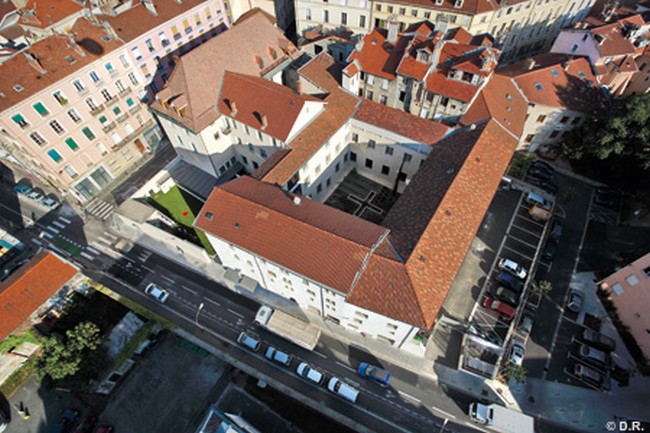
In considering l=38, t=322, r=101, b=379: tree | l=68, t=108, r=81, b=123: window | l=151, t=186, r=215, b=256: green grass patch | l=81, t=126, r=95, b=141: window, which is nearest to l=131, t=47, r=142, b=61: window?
l=68, t=108, r=81, b=123: window

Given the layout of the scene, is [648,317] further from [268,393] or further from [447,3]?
[447,3]

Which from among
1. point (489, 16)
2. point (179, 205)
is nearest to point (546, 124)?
point (489, 16)

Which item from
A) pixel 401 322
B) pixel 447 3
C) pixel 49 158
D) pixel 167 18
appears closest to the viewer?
pixel 401 322

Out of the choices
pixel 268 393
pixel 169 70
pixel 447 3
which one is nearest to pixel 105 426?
pixel 268 393

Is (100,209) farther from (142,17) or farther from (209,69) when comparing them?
(142,17)

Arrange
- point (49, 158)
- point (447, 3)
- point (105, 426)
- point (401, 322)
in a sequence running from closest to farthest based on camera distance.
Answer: point (401, 322) < point (105, 426) < point (49, 158) < point (447, 3)

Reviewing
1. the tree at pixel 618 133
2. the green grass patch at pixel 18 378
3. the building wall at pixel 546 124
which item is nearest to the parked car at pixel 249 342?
the green grass patch at pixel 18 378
